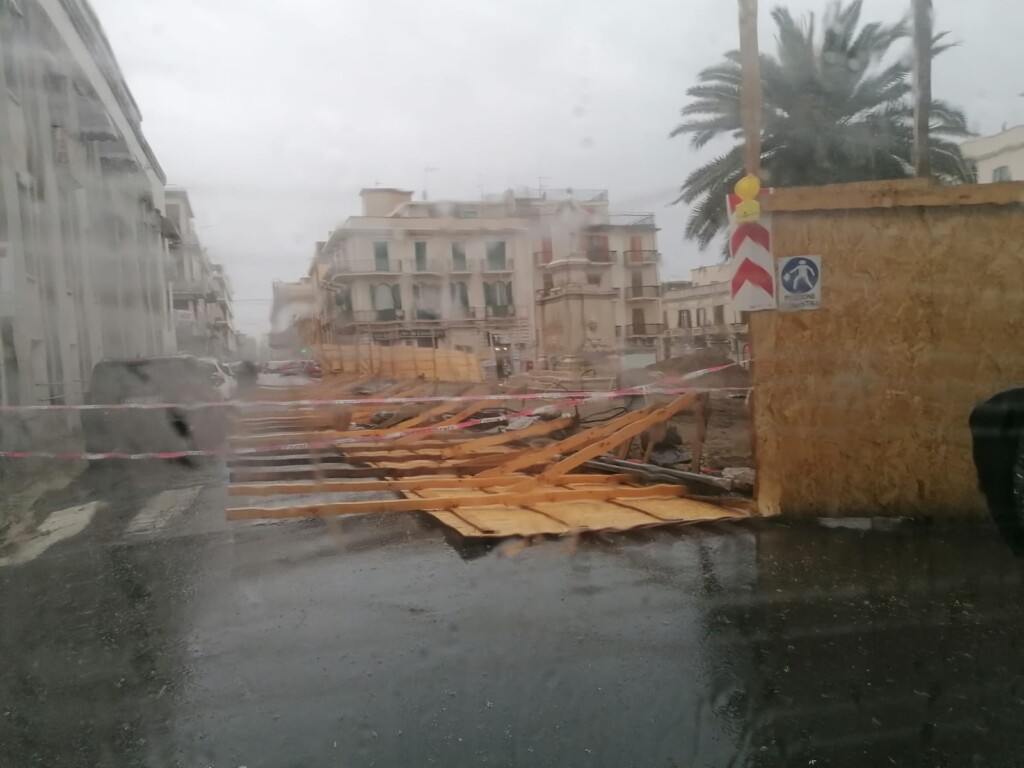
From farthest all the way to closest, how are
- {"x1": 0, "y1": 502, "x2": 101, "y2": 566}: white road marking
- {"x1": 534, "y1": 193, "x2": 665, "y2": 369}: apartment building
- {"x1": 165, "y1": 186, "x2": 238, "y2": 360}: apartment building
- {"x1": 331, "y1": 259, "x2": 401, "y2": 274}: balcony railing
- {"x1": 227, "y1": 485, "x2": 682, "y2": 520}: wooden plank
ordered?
{"x1": 165, "y1": 186, "x2": 238, "y2": 360}: apartment building, {"x1": 331, "y1": 259, "x2": 401, "y2": 274}: balcony railing, {"x1": 534, "y1": 193, "x2": 665, "y2": 369}: apartment building, {"x1": 227, "y1": 485, "x2": 682, "y2": 520}: wooden plank, {"x1": 0, "y1": 502, "x2": 101, "y2": 566}: white road marking

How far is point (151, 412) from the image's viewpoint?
35.3 ft

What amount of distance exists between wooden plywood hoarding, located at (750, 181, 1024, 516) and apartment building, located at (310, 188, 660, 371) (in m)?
6.11

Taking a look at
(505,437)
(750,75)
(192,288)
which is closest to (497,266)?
(505,437)

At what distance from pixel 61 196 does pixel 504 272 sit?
32.5 ft

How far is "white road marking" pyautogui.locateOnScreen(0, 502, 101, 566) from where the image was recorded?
6104 mm

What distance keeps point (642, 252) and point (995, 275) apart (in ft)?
27.2

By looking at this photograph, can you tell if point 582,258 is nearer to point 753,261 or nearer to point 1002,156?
point 753,261

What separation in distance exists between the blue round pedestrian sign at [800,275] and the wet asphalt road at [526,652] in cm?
171

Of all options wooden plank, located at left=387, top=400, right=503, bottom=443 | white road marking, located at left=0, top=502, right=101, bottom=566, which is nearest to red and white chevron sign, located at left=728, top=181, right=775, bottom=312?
wooden plank, located at left=387, top=400, right=503, bottom=443

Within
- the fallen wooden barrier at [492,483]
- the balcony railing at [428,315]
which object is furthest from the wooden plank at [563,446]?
the balcony railing at [428,315]

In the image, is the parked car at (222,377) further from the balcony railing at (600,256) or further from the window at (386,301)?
the balcony railing at (600,256)

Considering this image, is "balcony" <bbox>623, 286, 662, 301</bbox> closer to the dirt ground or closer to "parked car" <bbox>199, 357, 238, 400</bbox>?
the dirt ground

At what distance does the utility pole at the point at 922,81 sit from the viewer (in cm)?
777

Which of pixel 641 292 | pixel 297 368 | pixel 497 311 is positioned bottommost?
pixel 297 368
